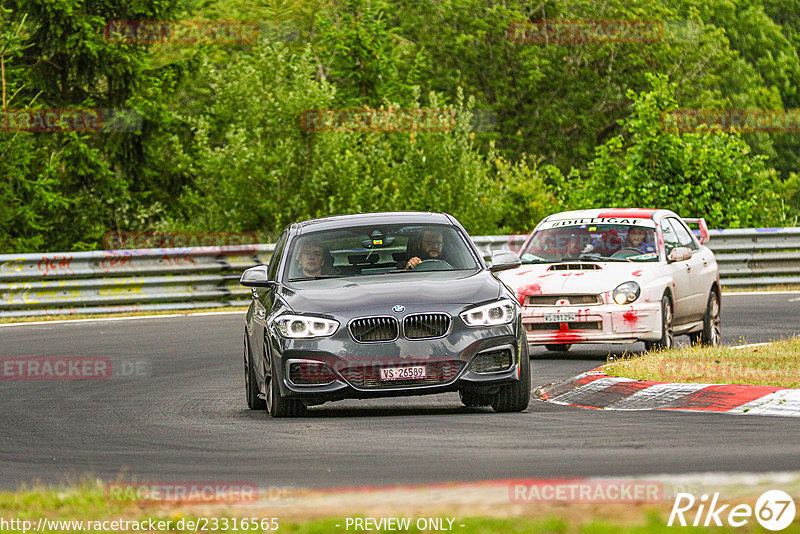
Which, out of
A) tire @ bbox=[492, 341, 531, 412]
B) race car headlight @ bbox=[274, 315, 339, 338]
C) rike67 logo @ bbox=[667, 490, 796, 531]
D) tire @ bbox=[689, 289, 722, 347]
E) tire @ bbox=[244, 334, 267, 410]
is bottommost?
tire @ bbox=[689, 289, 722, 347]

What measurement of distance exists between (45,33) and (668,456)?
115 feet

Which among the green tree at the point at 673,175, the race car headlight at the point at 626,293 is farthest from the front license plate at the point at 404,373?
the green tree at the point at 673,175

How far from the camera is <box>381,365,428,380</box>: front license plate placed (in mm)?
10641

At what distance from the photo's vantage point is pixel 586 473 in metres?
7.61

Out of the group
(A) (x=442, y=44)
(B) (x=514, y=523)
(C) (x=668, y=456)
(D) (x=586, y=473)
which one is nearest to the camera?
(B) (x=514, y=523)

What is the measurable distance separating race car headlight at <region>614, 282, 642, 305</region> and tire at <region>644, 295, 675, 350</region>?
35 centimetres

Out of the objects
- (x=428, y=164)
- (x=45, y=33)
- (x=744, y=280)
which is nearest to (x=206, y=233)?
(x=428, y=164)

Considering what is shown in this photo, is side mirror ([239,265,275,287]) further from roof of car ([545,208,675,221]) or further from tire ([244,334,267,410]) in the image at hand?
roof of car ([545,208,675,221])

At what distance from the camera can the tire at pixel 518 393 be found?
11.0m

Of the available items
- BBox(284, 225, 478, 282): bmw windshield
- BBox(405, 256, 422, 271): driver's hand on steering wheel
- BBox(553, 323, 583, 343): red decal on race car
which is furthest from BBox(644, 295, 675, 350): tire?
BBox(405, 256, 422, 271): driver's hand on steering wheel

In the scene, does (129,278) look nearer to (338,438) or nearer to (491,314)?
(491,314)

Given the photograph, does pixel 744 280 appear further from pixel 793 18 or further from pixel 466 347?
pixel 793 18

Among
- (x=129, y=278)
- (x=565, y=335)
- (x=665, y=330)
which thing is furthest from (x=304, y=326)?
(x=129, y=278)

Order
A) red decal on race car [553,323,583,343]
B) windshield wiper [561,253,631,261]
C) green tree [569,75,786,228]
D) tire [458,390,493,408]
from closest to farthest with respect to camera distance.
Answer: tire [458,390,493,408] < red decal on race car [553,323,583,343] < windshield wiper [561,253,631,261] < green tree [569,75,786,228]
